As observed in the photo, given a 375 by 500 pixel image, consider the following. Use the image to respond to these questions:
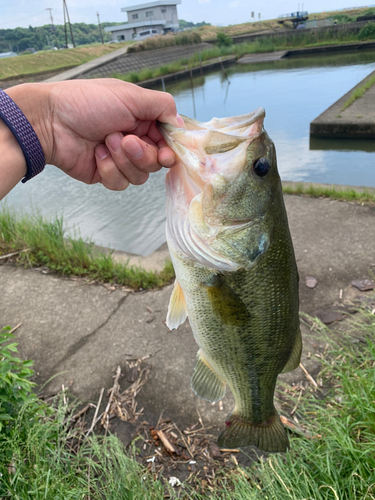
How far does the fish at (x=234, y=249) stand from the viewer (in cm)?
125

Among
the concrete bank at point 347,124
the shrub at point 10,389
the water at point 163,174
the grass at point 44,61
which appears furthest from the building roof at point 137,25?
the shrub at point 10,389

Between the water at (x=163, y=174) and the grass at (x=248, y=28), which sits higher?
the grass at (x=248, y=28)

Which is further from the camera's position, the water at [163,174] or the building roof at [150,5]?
the building roof at [150,5]

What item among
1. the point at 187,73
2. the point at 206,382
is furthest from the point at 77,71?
the point at 206,382

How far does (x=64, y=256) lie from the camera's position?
4223 mm

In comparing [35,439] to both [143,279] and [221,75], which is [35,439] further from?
[221,75]

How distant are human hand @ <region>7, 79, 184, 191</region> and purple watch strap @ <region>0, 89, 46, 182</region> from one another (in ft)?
0.32

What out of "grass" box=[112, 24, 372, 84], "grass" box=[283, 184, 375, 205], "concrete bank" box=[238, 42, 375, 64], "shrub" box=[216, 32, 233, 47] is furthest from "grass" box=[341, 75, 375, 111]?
"shrub" box=[216, 32, 233, 47]

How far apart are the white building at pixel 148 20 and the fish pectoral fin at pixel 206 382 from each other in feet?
237

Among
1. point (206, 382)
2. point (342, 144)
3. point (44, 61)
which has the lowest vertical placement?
point (342, 144)

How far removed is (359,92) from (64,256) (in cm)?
1050

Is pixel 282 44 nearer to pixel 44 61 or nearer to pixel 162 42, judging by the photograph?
pixel 162 42

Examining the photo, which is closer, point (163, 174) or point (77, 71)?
point (163, 174)

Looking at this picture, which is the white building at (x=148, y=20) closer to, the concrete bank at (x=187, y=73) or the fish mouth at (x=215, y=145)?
the concrete bank at (x=187, y=73)
